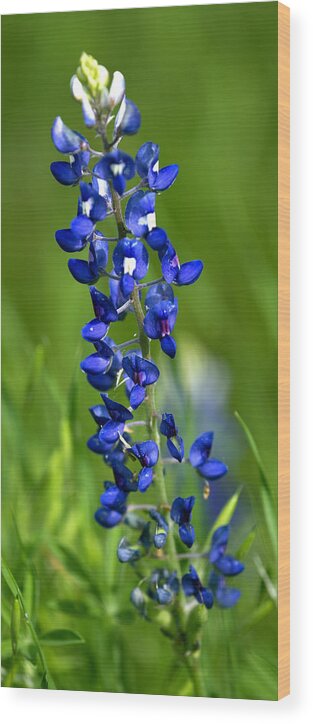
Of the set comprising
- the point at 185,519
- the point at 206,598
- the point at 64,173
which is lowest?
the point at 206,598

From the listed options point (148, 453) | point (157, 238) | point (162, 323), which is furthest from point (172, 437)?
point (157, 238)

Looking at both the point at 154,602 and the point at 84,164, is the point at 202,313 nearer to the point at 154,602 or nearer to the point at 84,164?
the point at 84,164

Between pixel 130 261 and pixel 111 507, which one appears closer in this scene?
pixel 130 261

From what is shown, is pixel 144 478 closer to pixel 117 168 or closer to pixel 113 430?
pixel 113 430

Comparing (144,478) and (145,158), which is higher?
(145,158)

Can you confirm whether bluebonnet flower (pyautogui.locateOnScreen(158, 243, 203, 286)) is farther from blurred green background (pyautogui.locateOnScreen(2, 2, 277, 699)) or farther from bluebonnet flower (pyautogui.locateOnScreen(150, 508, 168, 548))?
bluebonnet flower (pyautogui.locateOnScreen(150, 508, 168, 548))

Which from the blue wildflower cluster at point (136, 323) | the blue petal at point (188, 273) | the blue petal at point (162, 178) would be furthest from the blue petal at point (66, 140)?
the blue petal at point (188, 273)

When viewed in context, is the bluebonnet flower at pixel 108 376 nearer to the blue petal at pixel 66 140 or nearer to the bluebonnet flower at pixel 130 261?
the bluebonnet flower at pixel 130 261

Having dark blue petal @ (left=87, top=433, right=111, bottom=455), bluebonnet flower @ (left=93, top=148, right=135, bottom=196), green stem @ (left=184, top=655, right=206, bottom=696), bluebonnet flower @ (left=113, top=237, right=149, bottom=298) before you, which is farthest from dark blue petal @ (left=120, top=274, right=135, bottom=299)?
green stem @ (left=184, top=655, right=206, bottom=696)
